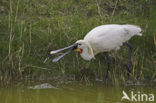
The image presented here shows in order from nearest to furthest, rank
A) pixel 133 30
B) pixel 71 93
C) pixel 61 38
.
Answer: pixel 71 93 < pixel 133 30 < pixel 61 38

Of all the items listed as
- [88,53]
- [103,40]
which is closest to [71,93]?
[88,53]

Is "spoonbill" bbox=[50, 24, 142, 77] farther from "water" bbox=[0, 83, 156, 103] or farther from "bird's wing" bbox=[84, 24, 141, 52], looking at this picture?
"water" bbox=[0, 83, 156, 103]

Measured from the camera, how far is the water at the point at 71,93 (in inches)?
257

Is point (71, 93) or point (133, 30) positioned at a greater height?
point (133, 30)

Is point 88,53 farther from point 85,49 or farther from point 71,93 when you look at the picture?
point 71,93

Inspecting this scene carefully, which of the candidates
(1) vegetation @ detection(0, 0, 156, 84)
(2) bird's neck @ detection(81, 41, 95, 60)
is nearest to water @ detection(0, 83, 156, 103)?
(1) vegetation @ detection(0, 0, 156, 84)

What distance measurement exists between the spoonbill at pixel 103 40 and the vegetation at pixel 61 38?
25 cm

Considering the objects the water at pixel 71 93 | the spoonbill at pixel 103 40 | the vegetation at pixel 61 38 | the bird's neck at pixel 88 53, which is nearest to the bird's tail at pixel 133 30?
the spoonbill at pixel 103 40

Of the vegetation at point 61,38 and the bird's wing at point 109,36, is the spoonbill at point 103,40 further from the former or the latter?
the vegetation at point 61,38

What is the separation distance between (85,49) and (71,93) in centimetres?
104

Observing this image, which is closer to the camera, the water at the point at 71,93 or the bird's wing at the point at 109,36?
the water at the point at 71,93

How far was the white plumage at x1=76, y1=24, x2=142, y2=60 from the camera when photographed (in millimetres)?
7598

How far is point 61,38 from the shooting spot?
8156mm

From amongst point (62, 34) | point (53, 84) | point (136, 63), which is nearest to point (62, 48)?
point (62, 34)
